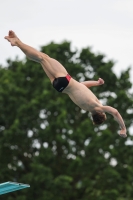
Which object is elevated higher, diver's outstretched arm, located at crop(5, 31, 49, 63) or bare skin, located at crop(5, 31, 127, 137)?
diver's outstretched arm, located at crop(5, 31, 49, 63)

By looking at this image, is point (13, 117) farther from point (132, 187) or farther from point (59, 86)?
point (59, 86)

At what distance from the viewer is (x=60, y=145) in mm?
33625

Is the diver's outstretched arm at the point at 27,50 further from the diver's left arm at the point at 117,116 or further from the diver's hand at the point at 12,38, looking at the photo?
the diver's left arm at the point at 117,116

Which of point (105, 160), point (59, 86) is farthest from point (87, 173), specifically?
point (59, 86)

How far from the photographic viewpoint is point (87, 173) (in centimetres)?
3319

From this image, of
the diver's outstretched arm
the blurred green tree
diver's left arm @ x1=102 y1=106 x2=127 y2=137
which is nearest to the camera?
diver's left arm @ x1=102 y1=106 x2=127 y2=137

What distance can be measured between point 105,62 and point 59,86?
22.1 metres

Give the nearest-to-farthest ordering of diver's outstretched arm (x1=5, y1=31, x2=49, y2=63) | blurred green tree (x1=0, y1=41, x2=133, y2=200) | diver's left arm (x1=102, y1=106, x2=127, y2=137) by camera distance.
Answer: diver's left arm (x1=102, y1=106, x2=127, y2=137) → diver's outstretched arm (x1=5, y1=31, x2=49, y2=63) → blurred green tree (x1=0, y1=41, x2=133, y2=200)

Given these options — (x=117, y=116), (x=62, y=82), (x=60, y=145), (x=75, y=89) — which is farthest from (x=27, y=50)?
(x=60, y=145)

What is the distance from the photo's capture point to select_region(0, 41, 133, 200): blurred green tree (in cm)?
3250

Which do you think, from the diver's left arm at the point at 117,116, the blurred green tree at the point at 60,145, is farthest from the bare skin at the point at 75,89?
the blurred green tree at the point at 60,145

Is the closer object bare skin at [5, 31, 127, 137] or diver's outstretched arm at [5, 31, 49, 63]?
bare skin at [5, 31, 127, 137]

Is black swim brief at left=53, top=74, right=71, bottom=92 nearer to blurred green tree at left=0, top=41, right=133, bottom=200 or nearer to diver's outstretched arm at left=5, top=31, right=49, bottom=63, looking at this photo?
diver's outstretched arm at left=5, top=31, right=49, bottom=63

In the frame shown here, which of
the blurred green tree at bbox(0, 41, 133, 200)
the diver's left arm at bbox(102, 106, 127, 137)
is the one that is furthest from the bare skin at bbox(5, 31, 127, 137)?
the blurred green tree at bbox(0, 41, 133, 200)
